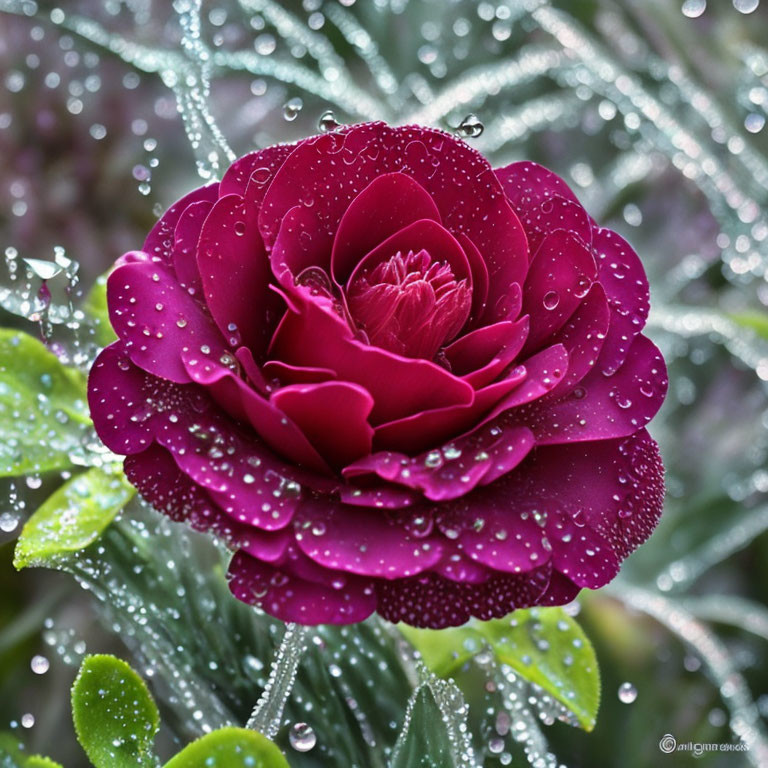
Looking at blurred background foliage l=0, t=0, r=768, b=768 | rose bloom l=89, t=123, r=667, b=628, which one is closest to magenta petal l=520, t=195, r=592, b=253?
rose bloom l=89, t=123, r=667, b=628

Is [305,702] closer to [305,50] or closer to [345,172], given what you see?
[345,172]

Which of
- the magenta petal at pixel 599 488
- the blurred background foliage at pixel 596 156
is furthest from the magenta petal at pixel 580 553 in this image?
the blurred background foliage at pixel 596 156

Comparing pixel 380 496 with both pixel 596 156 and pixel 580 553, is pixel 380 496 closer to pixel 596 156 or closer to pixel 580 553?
pixel 580 553

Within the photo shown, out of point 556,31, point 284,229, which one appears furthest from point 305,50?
point 284,229

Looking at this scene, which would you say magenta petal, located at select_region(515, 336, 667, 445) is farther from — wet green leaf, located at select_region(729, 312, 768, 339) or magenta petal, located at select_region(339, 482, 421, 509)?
wet green leaf, located at select_region(729, 312, 768, 339)

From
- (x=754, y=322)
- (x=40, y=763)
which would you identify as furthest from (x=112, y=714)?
(x=754, y=322)
